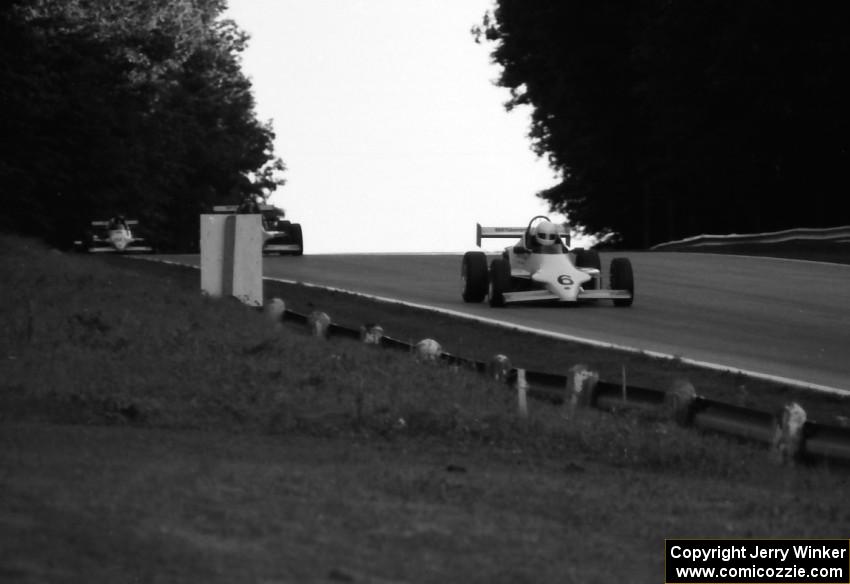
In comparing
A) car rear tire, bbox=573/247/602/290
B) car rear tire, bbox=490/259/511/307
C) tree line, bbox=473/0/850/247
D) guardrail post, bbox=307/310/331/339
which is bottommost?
guardrail post, bbox=307/310/331/339

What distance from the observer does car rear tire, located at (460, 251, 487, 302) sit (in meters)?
19.8

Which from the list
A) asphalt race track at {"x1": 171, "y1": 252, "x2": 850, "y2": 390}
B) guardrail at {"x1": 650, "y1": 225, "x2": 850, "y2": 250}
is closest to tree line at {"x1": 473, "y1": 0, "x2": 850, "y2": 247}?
guardrail at {"x1": 650, "y1": 225, "x2": 850, "y2": 250}

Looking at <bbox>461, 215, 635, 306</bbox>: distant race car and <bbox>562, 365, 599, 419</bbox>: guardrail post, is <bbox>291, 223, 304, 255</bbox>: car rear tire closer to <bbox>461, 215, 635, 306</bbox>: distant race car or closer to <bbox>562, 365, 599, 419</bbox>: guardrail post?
<bbox>461, 215, 635, 306</bbox>: distant race car

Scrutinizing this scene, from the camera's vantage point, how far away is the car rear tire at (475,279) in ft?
65.0

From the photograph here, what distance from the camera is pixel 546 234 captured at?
19844mm

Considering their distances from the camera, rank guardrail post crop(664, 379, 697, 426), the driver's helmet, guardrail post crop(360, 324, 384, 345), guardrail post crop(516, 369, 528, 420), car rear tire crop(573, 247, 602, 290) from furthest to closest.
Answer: car rear tire crop(573, 247, 602, 290) < the driver's helmet < guardrail post crop(360, 324, 384, 345) < guardrail post crop(516, 369, 528, 420) < guardrail post crop(664, 379, 697, 426)

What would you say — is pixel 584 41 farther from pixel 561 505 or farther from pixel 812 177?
pixel 561 505

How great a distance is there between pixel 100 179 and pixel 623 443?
50808 millimetres

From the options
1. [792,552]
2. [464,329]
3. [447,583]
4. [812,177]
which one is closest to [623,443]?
[792,552]

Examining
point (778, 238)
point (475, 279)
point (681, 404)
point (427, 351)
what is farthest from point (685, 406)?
point (778, 238)

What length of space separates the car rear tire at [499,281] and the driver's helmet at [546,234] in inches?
22.5

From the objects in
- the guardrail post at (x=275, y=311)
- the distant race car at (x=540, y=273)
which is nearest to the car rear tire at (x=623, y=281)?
the distant race car at (x=540, y=273)

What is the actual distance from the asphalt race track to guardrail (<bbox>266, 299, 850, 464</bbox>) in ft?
8.70

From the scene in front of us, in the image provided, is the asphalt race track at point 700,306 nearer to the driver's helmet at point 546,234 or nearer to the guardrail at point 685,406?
the driver's helmet at point 546,234
